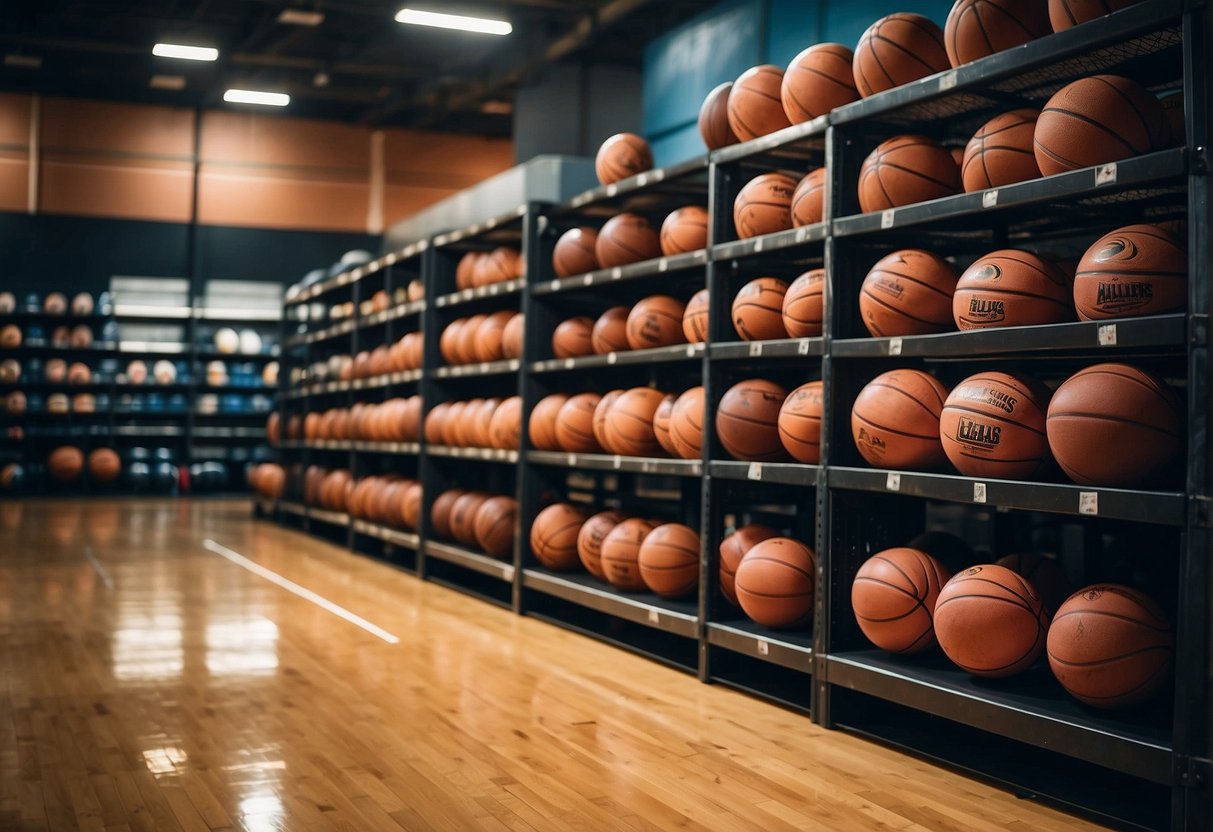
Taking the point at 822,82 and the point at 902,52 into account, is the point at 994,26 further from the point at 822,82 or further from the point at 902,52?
the point at 822,82

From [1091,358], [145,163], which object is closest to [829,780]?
[1091,358]

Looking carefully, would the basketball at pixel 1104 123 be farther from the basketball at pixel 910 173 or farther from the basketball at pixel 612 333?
the basketball at pixel 612 333

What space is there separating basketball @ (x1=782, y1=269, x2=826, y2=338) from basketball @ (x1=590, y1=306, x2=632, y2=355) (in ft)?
4.60

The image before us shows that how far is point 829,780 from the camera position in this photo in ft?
11.2

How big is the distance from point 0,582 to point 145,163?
1019 cm

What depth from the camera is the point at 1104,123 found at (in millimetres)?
3182

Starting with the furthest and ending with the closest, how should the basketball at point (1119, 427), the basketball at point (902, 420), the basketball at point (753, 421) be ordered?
the basketball at point (753, 421) → the basketball at point (902, 420) → the basketball at point (1119, 427)

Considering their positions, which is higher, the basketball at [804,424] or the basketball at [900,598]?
the basketball at [804,424]

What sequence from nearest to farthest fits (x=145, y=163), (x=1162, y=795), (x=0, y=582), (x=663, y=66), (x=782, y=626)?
(x=1162, y=795)
(x=782, y=626)
(x=0, y=582)
(x=663, y=66)
(x=145, y=163)

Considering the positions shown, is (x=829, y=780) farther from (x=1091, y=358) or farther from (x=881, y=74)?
(x=881, y=74)

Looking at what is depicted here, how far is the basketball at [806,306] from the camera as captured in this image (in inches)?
167

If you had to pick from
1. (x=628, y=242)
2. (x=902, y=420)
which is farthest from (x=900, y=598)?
(x=628, y=242)

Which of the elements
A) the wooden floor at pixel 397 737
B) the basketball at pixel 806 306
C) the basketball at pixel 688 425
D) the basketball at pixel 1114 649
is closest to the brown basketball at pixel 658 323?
the basketball at pixel 688 425

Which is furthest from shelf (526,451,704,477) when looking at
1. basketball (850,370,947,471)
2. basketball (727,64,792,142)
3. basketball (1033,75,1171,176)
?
basketball (1033,75,1171,176)
